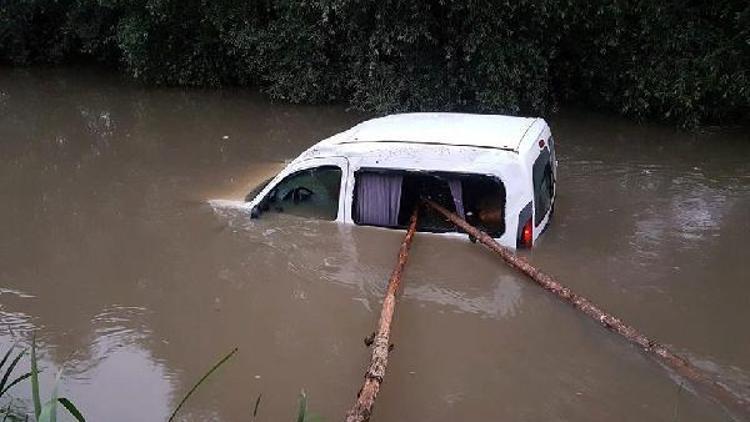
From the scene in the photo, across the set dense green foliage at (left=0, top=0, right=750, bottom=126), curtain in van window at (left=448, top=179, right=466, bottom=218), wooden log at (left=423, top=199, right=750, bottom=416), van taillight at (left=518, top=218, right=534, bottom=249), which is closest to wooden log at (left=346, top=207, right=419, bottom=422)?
curtain in van window at (left=448, top=179, right=466, bottom=218)

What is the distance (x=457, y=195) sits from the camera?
249 inches

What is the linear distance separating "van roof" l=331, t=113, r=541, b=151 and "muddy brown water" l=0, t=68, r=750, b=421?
86cm

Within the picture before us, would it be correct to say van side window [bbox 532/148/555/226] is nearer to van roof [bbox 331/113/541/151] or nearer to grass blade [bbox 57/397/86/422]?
van roof [bbox 331/113/541/151]

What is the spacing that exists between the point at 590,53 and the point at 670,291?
684cm

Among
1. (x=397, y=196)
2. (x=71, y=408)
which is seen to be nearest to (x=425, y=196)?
(x=397, y=196)

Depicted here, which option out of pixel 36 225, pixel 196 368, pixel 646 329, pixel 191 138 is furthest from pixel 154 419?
pixel 191 138

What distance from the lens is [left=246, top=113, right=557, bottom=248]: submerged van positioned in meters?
6.02

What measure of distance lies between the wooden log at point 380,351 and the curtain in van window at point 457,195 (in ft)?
1.29

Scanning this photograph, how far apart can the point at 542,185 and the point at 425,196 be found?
1036 mm

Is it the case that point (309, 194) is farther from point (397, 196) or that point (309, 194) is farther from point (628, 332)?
point (628, 332)

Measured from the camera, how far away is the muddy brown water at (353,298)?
4.98 m

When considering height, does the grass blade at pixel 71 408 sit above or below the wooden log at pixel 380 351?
above

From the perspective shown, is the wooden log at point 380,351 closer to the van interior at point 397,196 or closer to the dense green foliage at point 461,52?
the van interior at point 397,196

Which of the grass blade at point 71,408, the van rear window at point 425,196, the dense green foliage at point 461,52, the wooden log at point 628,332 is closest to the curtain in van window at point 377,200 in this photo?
the van rear window at point 425,196
